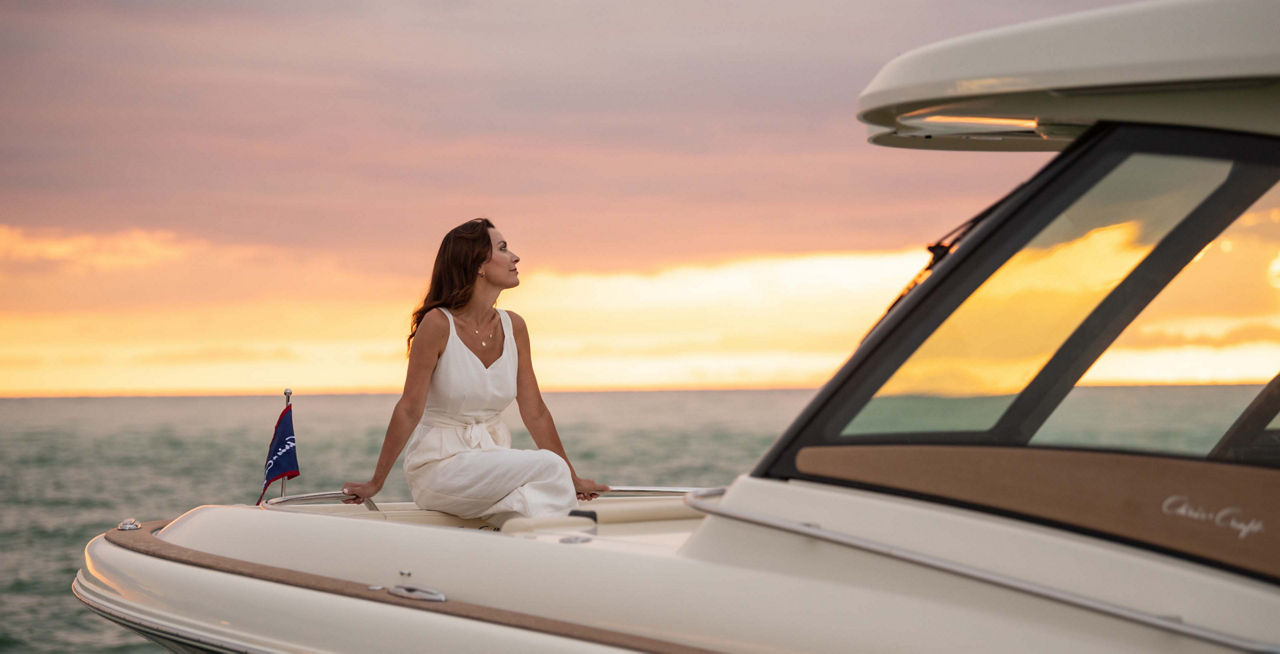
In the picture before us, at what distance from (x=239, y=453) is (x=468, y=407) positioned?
33.3 metres

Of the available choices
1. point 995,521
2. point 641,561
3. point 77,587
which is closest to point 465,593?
point 641,561

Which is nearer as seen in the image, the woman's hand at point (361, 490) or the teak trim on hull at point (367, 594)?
the teak trim on hull at point (367, 594)

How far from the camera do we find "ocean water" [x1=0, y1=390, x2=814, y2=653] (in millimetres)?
15203

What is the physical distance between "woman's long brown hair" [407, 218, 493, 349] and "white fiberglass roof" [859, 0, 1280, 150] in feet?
6.30

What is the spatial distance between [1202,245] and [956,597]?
3.62 feet

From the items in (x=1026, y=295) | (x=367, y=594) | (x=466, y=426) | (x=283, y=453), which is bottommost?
(x=367, y=594)

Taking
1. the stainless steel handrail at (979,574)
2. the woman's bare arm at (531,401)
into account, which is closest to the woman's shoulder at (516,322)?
the woman's bare arm at (531,401)

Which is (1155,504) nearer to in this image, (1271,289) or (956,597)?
(956,597)

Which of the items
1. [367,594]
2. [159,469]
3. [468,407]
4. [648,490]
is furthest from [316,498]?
[159,469]

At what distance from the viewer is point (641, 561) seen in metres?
2.85

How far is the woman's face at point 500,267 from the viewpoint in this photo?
4340 mm

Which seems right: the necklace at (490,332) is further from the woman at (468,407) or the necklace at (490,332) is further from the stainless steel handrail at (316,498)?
the stainless steel handrail at (316,498)

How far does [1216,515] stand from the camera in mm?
2199

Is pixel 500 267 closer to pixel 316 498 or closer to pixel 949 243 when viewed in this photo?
pixel 316 498
